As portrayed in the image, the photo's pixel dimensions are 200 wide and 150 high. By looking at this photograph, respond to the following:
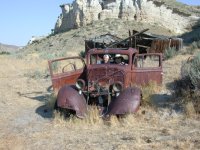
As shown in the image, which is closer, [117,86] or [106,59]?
[117,86]

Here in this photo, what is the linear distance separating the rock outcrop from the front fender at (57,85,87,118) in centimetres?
4491

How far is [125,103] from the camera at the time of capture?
10102 mm

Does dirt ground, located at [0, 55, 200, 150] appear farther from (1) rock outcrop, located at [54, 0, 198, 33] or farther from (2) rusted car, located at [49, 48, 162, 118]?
(1) rock outcrop, located at [54, 0, 198, 33]

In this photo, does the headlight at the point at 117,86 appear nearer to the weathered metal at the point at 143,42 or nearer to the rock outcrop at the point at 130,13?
the weathered metal at the point at 143,42

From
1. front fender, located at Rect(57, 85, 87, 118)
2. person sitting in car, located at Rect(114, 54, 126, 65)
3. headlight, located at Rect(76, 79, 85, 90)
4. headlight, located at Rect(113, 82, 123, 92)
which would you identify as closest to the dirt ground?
front fender, located at Rect(57, 85, 87, 118)

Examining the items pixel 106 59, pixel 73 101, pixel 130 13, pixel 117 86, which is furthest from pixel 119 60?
pixel 130 13

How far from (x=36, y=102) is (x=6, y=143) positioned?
4.76 metres

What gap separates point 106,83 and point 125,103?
1.21 metres

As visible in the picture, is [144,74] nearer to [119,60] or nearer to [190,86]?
[119,60]

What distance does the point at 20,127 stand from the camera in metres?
9.96

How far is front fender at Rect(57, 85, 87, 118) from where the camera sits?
10.3m

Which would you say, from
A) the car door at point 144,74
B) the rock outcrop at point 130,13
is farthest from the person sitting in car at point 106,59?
the rock outcrop at point 130,13

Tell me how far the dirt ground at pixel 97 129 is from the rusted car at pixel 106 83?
1.17ft

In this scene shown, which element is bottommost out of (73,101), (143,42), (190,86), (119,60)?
(143,42)
